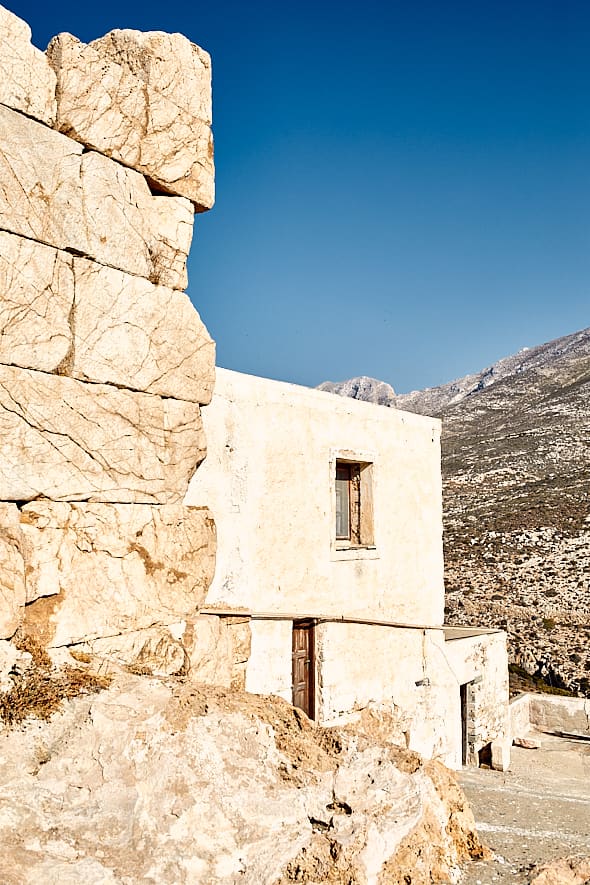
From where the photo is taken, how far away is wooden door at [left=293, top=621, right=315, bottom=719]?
800 cm

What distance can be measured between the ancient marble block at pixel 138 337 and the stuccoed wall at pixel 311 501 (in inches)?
31.8

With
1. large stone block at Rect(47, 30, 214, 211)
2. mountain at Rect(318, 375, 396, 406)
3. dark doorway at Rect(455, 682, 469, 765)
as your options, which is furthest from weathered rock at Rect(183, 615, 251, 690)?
mountain at Rect(318, 375, 396, 406)

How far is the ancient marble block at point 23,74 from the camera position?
4.92 meters

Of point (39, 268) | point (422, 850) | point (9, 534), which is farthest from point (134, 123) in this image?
point (422, 850)

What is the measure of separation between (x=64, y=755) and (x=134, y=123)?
14.5ft

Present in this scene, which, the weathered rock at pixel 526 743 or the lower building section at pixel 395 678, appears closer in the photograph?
the lower building section at pixel 395 678

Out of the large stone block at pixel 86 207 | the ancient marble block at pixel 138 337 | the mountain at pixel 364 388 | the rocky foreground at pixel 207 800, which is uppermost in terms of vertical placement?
the mountain at pixel 364 388

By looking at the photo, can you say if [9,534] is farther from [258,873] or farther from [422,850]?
[422,850]

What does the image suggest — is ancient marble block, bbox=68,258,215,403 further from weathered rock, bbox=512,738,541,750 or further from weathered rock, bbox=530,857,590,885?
weathered rock, bbox=512,738,541,750

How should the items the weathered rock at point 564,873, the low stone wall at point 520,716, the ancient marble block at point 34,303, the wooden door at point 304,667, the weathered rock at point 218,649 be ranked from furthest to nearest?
1. the low stone wall at point 520,716
2. the wooden door at point 304,667
3. the weathered rock at point 218,649
4. the ancient marble block at point 34,303
5. the weathered rock at point 564,873

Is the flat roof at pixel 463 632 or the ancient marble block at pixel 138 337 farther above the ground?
the ancient marble block at pixel 138 337

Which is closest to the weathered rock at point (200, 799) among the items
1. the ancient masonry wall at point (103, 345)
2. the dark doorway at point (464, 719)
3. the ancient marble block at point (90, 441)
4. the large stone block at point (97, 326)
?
the ancient masonry wall at point (103, 345)

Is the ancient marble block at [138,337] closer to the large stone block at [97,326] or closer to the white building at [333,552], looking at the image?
the large stone block at [97,326]

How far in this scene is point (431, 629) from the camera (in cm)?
1016
